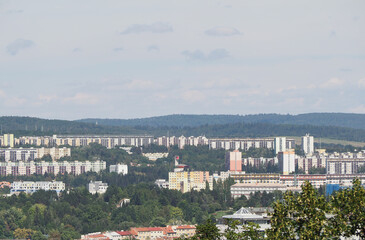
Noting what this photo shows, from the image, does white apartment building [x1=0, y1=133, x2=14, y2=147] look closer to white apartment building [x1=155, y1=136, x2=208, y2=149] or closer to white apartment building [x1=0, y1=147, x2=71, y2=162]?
white apartment building [x1=0, y1=147, x2=71, y2=162]

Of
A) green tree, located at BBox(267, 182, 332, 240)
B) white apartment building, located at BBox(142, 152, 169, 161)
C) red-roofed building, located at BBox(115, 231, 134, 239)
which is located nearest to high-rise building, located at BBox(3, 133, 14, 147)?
white apartment building, located at BBox(142, 152, 169, 161)

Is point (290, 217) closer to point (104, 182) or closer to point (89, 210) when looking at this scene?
point (89, 210)

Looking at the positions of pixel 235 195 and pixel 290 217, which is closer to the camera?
pixel 290 217

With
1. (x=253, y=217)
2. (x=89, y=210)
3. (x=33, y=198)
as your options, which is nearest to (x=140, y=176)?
(x=33, y=198)

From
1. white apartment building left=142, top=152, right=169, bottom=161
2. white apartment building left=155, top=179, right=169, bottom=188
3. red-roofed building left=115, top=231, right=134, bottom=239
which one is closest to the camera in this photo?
red-roofed building left=115, top=231, right=134, bottom=239

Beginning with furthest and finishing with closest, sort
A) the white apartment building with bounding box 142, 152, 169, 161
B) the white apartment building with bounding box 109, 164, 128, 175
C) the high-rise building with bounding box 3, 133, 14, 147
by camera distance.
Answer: the high-rise building with bounding box 3, 133, 14, 147, the white apartment building with bounding box 142, 152, 169, 161, the white apartment building with bounding box 109, 164, 128, 175
